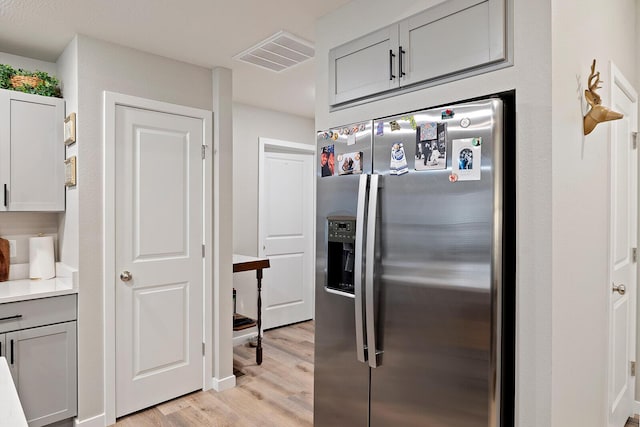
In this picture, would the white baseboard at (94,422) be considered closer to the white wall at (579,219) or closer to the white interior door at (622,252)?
the white wall at (579,219)

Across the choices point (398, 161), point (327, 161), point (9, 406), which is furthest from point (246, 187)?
point (9, 406)

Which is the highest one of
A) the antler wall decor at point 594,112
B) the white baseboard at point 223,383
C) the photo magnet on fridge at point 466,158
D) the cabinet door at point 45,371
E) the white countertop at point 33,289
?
the antler wall decor at point 594,112

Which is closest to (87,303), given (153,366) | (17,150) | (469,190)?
(153,366)

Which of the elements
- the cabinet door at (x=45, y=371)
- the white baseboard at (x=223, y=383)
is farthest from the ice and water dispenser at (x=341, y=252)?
the cabinet door at (x=45, y=371)

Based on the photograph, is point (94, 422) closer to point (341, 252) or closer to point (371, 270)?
point (341, 252)

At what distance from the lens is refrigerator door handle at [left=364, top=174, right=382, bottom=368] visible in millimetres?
1795

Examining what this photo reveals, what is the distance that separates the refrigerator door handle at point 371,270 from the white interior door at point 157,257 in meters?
1.70

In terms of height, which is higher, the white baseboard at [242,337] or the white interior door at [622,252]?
the white interior door at [622,252]

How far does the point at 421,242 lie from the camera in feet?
5.51

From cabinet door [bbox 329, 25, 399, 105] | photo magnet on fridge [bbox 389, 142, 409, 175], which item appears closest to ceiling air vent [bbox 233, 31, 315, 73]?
cabinet door [bbox 329, 25, 399, 105]

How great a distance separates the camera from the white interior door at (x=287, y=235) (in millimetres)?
4613

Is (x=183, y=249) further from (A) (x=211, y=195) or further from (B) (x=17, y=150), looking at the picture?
(B) (x=17, y=150)

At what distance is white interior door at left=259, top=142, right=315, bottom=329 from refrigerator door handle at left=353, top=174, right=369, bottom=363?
2.78 meters

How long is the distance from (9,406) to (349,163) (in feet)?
5.07
